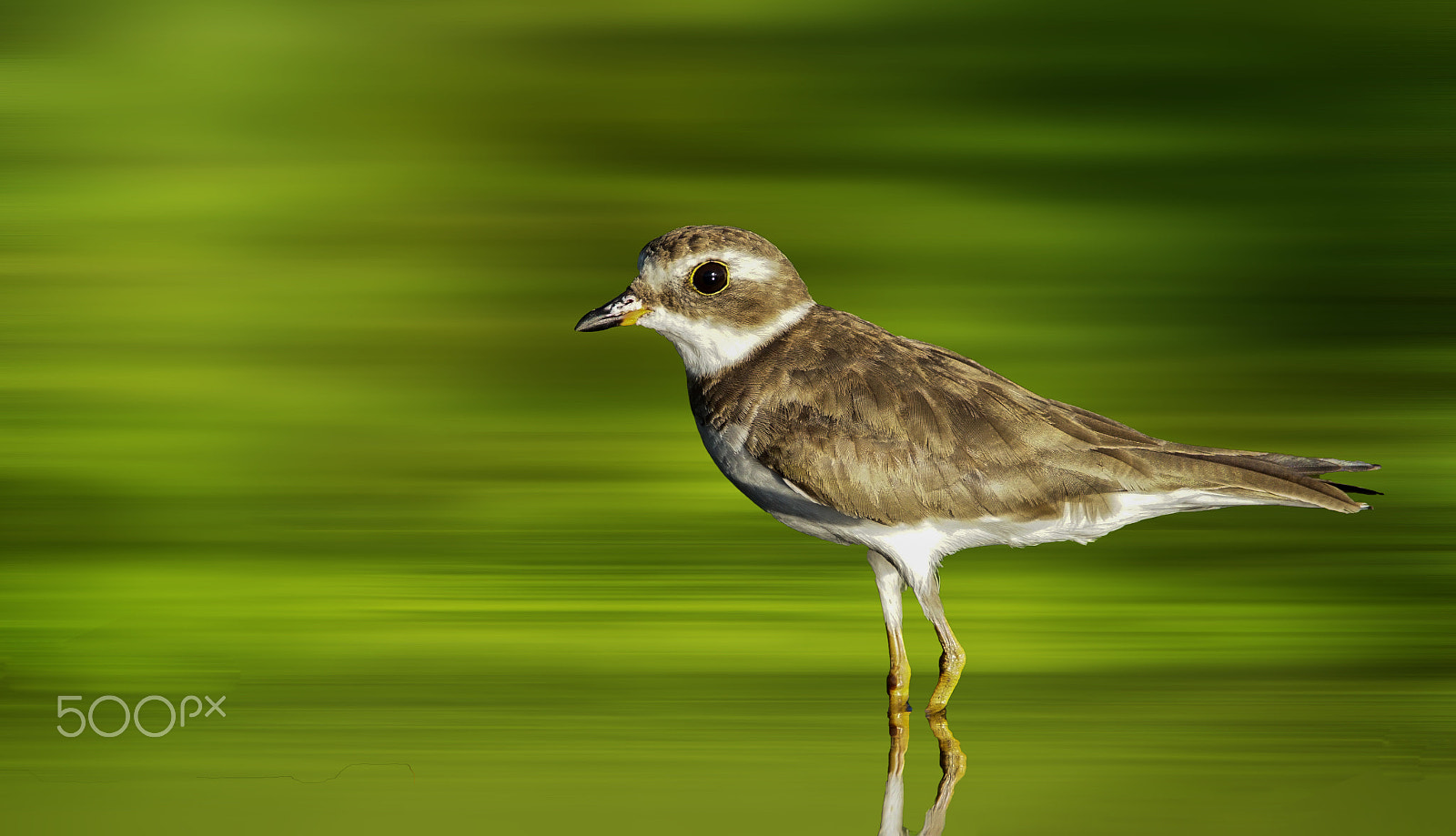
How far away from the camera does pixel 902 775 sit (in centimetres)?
596

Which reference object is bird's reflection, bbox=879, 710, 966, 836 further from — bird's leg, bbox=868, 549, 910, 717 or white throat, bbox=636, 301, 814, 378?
white throat, bbox=636, 301, 814, 378

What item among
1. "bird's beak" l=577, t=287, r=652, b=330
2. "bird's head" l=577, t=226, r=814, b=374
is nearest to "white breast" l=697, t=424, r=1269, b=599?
"bird's head" l=577, t=226, r=814, b=374

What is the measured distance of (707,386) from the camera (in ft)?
21.6

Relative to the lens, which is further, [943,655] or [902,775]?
[943,655]

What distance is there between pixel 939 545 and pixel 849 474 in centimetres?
56

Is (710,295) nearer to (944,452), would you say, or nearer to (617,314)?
(617,314)

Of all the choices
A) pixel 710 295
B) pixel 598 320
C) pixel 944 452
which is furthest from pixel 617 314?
pixel 944 452

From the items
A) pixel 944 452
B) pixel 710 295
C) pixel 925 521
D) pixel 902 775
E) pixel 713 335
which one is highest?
pixel 710 295

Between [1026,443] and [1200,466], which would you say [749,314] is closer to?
[1026,443]

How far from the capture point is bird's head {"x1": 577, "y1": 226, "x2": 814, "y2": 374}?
258 inches

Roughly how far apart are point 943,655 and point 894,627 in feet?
0.86

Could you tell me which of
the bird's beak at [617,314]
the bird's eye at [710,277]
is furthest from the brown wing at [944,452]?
the bird's beak at [617,314]

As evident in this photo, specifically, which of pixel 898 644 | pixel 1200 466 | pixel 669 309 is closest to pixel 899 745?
pixel 898 644

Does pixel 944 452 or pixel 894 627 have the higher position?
pixel 944 452
